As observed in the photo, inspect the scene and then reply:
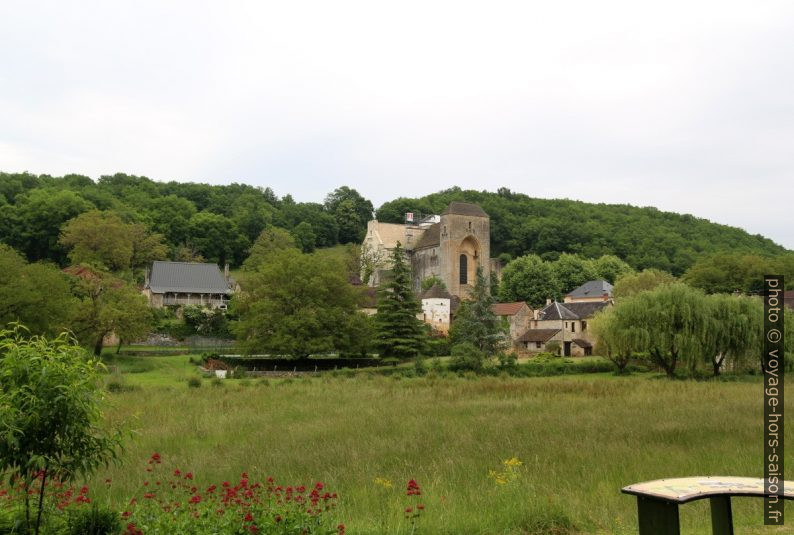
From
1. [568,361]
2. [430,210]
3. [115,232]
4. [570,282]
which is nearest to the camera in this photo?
[568,361]

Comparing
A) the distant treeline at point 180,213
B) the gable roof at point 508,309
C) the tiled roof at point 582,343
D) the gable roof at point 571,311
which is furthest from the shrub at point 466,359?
the distant treeline at point 180,213

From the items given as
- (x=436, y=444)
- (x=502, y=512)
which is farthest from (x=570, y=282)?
(x=502, y=512)

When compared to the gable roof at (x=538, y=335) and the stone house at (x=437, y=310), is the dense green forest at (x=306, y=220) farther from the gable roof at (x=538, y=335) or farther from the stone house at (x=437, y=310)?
the gable roof at (x=538, y=335)

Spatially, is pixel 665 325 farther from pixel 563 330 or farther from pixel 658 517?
pixel 658 517

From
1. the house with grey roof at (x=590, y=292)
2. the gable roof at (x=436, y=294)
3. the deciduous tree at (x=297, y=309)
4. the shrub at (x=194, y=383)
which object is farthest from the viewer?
the house with grey roof at (x=590, y=292)

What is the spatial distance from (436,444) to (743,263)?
6649 cm

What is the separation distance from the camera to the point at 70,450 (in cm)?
546

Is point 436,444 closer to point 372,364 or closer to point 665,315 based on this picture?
point 665,315

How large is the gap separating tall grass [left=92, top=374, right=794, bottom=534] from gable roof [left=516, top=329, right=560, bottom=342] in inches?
1155

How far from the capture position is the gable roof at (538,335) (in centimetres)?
5144

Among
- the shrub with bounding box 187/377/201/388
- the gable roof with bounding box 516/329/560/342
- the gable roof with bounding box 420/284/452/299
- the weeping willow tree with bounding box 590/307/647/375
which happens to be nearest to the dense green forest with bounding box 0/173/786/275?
the gable roof with bounding box 420/284/452/299

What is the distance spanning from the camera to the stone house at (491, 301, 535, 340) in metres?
54.6

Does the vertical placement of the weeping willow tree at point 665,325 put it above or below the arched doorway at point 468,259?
below

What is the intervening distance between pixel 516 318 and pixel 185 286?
3062 cm
